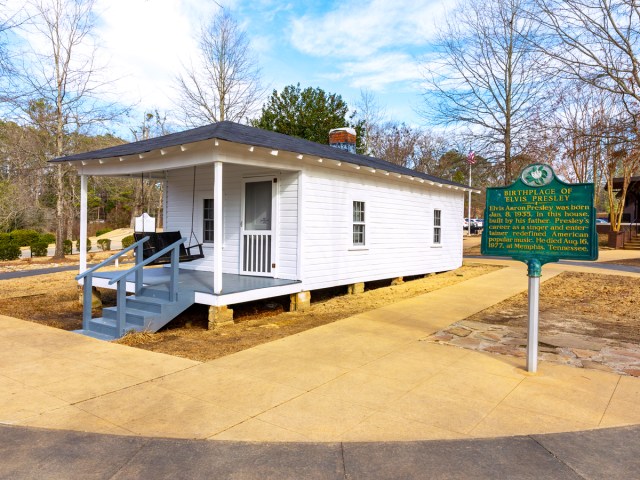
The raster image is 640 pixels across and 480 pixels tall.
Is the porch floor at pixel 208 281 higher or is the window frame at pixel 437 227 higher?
the window frame at pixel 437 227

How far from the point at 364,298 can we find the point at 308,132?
1647cm

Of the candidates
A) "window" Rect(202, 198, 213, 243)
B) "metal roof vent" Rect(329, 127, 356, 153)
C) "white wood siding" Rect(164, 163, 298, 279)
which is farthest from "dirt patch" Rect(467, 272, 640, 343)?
"metal roof vent" Rect(329, 127, 356, 153)

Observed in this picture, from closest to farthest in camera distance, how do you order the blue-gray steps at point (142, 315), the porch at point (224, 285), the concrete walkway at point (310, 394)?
the concrete walkway at point (310, 394) → the blue-gray steps at point (142, 315) → the porch at point (224, 285)

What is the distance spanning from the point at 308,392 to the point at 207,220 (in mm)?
6887

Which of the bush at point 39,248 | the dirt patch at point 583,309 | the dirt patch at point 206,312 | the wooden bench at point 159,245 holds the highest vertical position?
the wooden bench at point 159,245

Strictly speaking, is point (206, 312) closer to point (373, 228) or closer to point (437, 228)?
point (373, 228)

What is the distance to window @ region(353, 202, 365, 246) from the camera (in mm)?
10576

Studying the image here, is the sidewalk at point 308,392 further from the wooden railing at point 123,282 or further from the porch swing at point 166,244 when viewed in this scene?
the porch swing at point 166,244

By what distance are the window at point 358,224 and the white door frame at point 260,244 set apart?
7.04 feet

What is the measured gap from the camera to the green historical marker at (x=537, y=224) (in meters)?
4.72

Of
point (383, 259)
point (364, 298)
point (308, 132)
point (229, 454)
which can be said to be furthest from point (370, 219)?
point (308, 132)

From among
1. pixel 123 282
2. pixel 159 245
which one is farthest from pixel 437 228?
pixel 123 282

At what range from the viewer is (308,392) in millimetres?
4438

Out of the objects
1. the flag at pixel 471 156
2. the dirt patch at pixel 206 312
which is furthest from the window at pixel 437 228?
the flag at pixel 471 156
